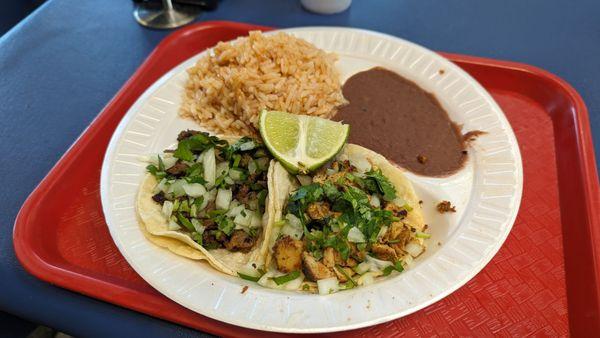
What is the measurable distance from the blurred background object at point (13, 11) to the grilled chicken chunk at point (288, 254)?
2.94 m

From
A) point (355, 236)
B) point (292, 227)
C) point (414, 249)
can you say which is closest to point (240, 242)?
point (292, 227)

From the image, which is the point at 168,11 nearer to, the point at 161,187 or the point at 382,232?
the point at 161,187

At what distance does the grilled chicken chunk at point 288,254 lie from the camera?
4.89 feet

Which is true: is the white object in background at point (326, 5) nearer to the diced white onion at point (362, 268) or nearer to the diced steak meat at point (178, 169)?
the diced steak meat at point (178, 169)

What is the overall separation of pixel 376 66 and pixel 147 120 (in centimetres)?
119

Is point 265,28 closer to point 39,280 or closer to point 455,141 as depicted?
point 455,141

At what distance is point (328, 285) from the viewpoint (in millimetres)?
1461

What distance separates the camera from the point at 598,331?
1392mm

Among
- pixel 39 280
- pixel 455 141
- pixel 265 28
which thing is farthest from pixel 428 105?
pixel 39 280

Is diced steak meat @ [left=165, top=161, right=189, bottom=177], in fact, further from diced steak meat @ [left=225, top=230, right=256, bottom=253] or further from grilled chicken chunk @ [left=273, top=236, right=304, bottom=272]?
grilled chicken chunk @ [left=273, top=236, right=304, bottom=272]

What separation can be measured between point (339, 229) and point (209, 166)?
24.5 inches

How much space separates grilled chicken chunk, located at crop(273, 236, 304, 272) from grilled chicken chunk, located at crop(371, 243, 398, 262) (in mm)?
264

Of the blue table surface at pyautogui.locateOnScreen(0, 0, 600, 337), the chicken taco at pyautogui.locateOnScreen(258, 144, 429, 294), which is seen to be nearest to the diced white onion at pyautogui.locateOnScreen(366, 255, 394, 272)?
the chicken taco at pyautogui.locateOnScreen(258, 144, 429, 294)

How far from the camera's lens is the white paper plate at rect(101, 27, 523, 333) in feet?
4.53
